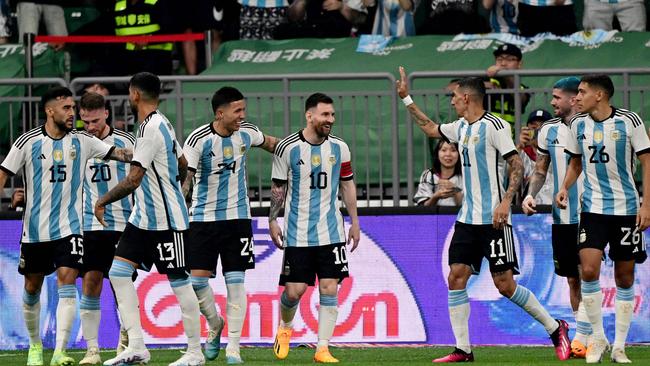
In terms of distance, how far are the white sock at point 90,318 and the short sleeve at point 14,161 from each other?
4.56 feet

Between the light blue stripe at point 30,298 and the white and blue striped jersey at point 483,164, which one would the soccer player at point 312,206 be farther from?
the light blue stripe at point 30,298

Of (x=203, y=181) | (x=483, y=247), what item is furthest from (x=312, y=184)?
(x=483, y=247)

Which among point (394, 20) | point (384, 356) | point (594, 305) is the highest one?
point (394, 20)

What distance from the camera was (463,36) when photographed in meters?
19.7

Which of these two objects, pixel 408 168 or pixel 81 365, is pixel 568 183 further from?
pixel 81 365

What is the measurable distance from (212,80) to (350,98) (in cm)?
152

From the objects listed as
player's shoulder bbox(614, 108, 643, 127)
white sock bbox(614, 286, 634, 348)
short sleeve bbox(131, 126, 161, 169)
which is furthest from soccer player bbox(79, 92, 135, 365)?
player's shoulder bbox(614, 108, 643, 127)

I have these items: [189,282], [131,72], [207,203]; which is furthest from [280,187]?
[131,72]

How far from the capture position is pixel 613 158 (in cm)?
1323

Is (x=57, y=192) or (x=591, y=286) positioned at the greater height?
(x=57, y=192)

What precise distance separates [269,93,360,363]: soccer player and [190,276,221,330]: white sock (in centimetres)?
75

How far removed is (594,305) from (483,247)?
106 cm

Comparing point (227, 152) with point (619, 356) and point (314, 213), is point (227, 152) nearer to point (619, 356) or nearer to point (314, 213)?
point (314, 213)

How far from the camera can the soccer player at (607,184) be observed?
13188mm
